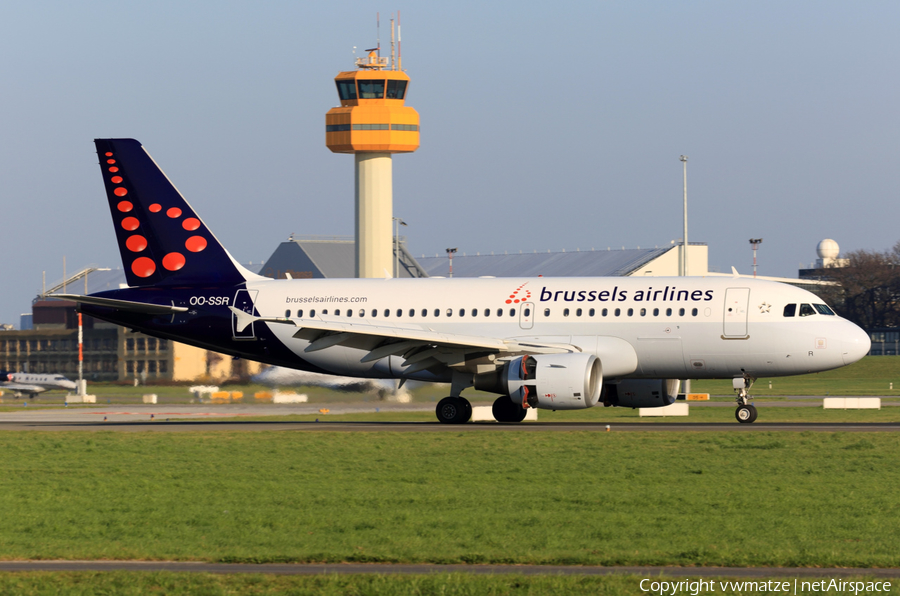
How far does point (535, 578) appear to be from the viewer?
36.9ft

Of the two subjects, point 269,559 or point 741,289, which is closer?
point 269,559

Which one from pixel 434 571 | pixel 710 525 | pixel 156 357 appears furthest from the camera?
pixel 156 357

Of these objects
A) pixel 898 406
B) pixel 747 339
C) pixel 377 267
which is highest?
pixel 377 267

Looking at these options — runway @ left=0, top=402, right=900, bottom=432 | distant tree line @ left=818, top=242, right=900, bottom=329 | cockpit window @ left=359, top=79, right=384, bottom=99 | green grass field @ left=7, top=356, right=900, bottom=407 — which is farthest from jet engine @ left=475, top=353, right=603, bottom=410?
distant tree line @ left=818, top=242, right=900, bottom=329

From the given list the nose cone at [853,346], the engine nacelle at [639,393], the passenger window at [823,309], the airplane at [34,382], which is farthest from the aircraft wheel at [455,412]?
the airplane at [34,382]

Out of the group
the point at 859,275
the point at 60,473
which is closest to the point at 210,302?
the point at 60,473

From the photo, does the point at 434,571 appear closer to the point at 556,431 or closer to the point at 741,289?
the point at 556,431

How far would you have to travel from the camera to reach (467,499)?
1706 cm

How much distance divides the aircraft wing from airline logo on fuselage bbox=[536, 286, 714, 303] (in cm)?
160

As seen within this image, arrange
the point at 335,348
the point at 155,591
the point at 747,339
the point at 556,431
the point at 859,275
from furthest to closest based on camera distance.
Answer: the point at 859,275
the point at 335,348
the point at 747,339
the point at 556,431
the point at 155,591

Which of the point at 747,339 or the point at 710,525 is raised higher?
the point at 747,339

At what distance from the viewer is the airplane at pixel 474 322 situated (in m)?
31.4

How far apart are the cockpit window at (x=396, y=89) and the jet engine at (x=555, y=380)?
63.6m

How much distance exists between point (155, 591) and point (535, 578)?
368 cm
